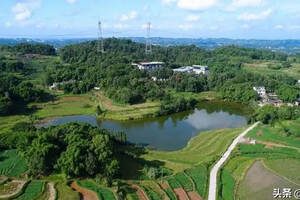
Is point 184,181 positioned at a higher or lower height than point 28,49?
lower

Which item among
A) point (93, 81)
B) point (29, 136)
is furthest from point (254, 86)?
point (29, 136)

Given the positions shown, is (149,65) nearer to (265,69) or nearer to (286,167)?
(265,69)

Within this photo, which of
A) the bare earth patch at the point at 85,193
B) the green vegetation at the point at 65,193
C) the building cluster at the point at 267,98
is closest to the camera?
the green vegetation at the point at 65,193

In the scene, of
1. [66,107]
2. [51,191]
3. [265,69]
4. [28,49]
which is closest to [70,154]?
[51,191]

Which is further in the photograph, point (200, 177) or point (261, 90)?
point (261, 90)

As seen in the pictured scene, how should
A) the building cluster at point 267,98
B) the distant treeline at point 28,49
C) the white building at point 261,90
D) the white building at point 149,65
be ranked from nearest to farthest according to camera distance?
the building cluster at point 267,98 → the white building at point 261,90 → the white building at point 149,65 → the distant treeline at point 28,49

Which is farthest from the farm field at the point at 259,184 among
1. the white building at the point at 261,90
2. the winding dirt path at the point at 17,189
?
the white building at the point at 261,90

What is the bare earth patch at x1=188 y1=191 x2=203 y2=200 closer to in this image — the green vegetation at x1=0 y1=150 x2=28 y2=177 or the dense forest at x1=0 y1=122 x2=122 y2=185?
the dense forest at x1=0 y1=122 x2=122 y2=185

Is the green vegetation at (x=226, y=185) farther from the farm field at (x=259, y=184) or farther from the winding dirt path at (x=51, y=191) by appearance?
the winding dirt path at (x=51, y=191)
